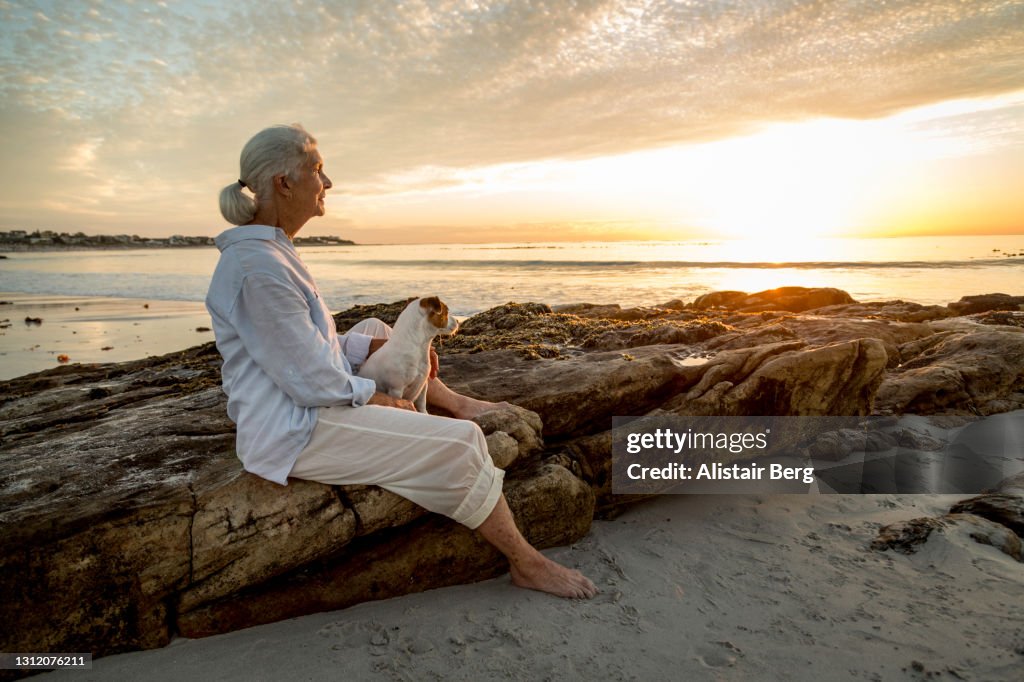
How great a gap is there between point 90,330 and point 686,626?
16334 millimetres

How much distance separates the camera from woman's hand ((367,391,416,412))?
3.70 metres

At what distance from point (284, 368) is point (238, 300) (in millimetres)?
456

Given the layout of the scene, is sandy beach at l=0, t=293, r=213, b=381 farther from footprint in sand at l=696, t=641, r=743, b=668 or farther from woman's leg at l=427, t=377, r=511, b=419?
footprint in sand at l=696, t=641, r=743, b=668

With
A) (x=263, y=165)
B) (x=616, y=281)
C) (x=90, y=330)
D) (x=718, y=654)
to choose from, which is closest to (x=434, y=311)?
(x=263, y=165)

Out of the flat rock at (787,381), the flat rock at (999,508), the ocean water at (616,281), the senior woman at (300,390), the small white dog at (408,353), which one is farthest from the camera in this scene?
the ocean water at (616,281)

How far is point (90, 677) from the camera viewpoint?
3066 mm

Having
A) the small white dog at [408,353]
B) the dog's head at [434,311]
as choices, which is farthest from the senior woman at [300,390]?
the dog's head at [434,311]

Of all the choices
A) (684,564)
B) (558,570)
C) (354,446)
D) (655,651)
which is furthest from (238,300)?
(684,564)

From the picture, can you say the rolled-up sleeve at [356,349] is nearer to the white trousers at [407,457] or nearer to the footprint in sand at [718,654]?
the white trousers at [407,457]

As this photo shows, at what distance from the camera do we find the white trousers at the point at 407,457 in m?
3.44

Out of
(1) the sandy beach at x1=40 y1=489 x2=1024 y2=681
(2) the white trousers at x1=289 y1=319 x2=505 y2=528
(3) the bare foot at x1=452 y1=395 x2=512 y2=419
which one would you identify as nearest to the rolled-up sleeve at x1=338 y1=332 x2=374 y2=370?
(3) the bare foot at x1=452 y1=395 x2=512 y2=419

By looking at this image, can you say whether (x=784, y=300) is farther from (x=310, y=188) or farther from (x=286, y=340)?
(x=286, y=340)

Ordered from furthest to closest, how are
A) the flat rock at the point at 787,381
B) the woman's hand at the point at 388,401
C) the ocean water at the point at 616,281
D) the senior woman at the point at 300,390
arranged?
the ocean water at the point at 616,281 → the flat rock at the point at 787,381 → the woman's hand at the point at 388,401 → the senior woman at the point at 300,390

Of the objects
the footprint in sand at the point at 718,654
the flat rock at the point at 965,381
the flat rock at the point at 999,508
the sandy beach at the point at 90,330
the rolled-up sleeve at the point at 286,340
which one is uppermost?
the rolled-up sleeve at the point at 286,340
